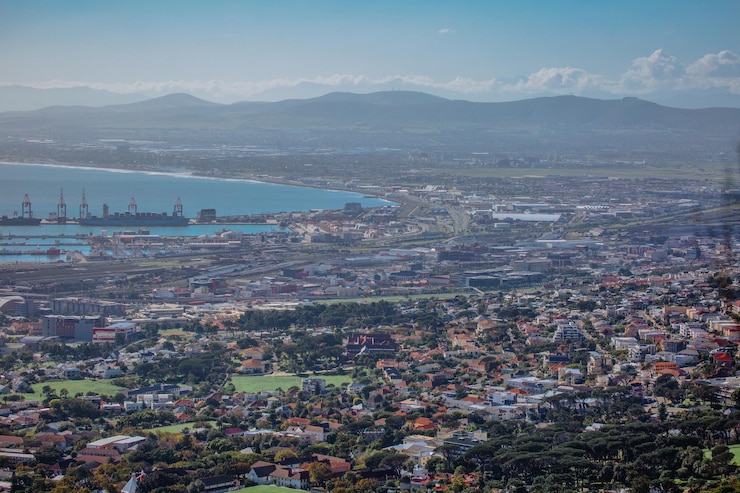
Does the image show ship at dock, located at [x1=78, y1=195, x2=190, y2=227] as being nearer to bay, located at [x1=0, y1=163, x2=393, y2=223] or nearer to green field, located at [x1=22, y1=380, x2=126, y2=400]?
bay, located at [x1=0, y1=163, x2=393, y2=223]

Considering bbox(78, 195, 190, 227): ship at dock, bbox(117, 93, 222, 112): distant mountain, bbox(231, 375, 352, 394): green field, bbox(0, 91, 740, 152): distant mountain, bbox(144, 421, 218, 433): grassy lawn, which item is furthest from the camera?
bbox(117, 93, 222, 112): distant mountain

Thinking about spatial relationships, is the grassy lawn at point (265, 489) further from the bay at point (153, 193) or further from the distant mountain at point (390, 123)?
the distant mountain at point (390, 123)

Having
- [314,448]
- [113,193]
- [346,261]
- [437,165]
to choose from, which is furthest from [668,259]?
[437,165]

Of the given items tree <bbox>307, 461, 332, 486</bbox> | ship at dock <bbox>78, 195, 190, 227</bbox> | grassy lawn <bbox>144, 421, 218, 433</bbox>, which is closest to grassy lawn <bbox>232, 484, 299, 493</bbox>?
tree <bbox>307, 461, 332, 486</bbox>

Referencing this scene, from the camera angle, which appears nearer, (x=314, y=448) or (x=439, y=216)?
(x=314, y=448)

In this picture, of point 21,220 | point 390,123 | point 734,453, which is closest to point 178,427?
point 734,453

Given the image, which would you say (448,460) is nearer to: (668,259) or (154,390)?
(154,390)

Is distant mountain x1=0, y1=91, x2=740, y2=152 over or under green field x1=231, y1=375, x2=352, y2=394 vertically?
over

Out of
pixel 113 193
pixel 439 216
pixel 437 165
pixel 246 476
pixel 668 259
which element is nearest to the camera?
pixel 246 476
